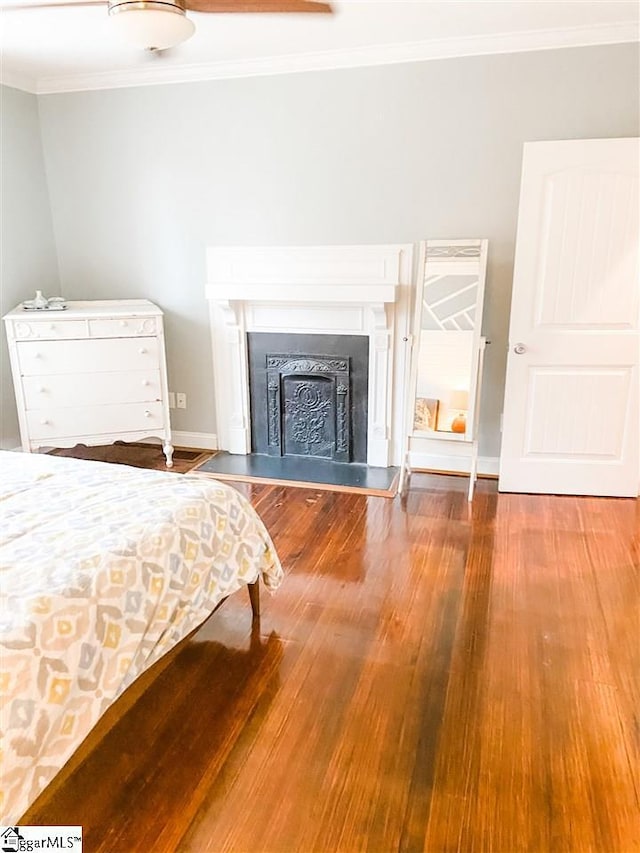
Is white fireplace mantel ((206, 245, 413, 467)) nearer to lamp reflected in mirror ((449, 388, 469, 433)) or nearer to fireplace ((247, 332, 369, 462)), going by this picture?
Result: fireplace ((247, 332, 369, 462))

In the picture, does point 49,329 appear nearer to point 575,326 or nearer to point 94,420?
point 94,420

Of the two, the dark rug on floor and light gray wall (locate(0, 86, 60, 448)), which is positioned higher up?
light gray wall (locate(0, 86, 60, 448))

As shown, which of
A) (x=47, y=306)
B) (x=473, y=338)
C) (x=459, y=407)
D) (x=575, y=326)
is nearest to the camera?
(x=575, y=326)

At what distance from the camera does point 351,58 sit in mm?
3484

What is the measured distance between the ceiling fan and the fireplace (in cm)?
209

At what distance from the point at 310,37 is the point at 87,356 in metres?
2.26

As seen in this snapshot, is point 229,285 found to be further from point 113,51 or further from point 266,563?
point 266,563

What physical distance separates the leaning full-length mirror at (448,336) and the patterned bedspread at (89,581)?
1.75 m

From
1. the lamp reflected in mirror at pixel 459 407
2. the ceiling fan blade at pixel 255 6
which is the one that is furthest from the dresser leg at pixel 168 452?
the ceiling fan blade at pixel 255 6

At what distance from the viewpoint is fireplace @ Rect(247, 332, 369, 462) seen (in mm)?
4004

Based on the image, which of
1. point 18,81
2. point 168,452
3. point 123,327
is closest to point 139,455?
point 168,452

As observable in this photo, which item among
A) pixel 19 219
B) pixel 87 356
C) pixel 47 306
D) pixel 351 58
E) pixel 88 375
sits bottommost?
pixel 88 375

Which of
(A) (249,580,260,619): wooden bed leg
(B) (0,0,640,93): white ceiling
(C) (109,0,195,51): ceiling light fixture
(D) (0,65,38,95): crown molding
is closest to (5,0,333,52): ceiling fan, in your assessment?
(C) (109,0,195,51): ceiling light fixture

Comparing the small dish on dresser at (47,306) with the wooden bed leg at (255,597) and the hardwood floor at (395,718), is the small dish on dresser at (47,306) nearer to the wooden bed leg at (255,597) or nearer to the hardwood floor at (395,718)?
the hardwood floor at (395,718)
